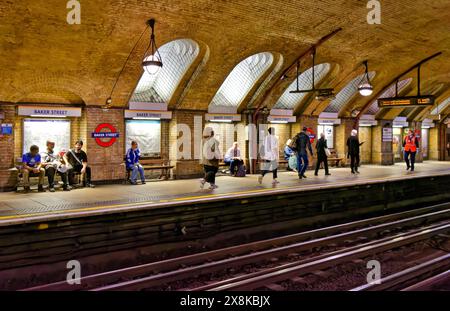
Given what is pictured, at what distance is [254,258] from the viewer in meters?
7.17

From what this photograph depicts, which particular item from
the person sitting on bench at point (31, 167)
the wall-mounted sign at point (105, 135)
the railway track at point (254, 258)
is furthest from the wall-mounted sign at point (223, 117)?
the railway track at point (254, 258)

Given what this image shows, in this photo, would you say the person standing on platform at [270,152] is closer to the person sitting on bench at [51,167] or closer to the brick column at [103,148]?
the brick column at [103,148]

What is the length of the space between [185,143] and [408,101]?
31.2 feet

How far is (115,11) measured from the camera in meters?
9.78

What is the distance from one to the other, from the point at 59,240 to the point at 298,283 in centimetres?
410

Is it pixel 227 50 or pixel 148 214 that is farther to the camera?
pixel 227 50

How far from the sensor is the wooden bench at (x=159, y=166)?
44.4 feet

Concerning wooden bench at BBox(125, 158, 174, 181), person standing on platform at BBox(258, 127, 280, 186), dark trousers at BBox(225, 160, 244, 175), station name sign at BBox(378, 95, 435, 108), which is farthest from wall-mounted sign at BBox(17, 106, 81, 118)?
station name sign at BBox(378, 95, 435, 108)

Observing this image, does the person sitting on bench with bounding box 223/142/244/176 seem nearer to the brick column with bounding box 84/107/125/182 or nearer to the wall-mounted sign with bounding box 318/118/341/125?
the brick column with bounding box 84/107/125/182

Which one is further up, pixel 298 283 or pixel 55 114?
pixel 55 114

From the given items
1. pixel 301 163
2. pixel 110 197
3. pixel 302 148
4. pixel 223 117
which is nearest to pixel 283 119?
pixel 223 117

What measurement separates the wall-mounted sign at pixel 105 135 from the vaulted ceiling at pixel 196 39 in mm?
782
